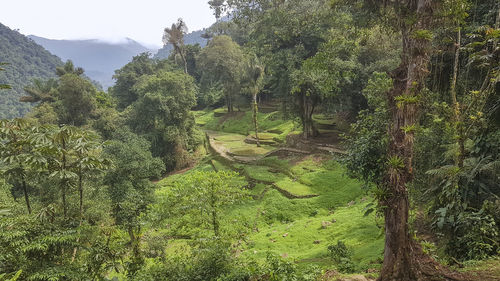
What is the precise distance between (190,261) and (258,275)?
2080 mm

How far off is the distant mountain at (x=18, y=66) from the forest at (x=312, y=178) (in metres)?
58.7

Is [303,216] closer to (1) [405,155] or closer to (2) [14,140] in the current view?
(1) [405,155]

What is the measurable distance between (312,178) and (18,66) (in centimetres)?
10701

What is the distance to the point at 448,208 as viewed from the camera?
6133 mm

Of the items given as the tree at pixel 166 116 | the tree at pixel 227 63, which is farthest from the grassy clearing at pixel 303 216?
the tree at pixel 227 63

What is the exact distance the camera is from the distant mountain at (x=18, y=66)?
2881 inches

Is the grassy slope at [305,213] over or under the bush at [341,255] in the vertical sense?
under

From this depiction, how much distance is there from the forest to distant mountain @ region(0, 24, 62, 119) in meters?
58.7

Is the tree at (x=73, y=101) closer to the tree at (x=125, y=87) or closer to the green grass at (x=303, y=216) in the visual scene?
the tree at (x=125, y=87)

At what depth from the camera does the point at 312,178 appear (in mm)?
19109

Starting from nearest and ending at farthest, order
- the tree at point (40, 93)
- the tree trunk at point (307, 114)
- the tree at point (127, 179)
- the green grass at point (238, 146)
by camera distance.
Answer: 1. the tree at point (127, 179)
2. the tree trunk at point (307, 114)
3. the green grass at point (238, 146)
4. the tree at point (40, 93)

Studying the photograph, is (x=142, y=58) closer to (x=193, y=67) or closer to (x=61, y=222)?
(x=193, y=67)

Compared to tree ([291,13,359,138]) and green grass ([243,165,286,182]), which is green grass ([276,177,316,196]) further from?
tree ([291,13,359,138])

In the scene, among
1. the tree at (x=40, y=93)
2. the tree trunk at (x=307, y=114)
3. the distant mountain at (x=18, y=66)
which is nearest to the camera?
the tree trunk at (x=307, y=114)
